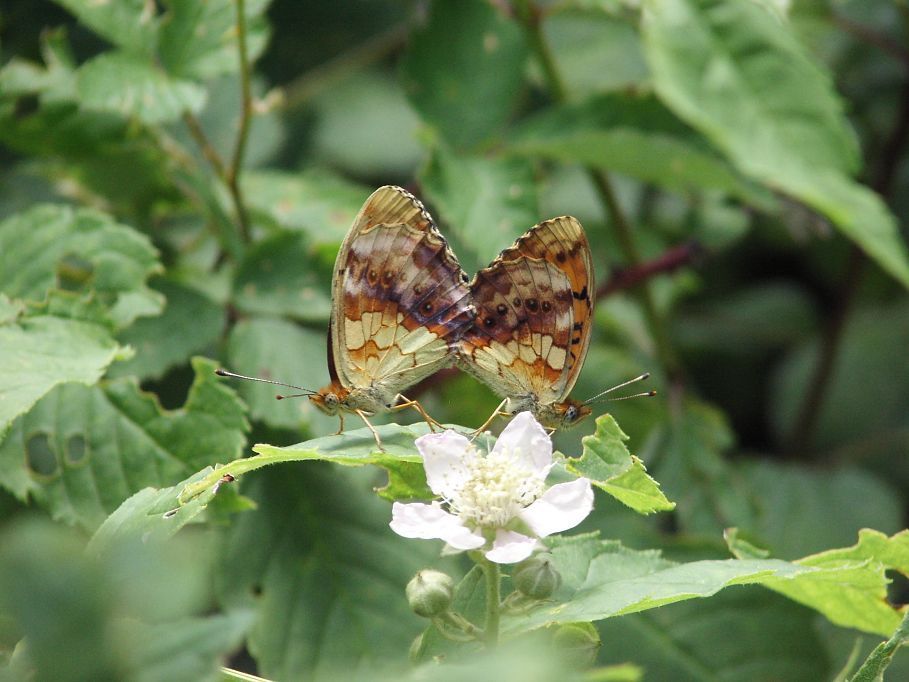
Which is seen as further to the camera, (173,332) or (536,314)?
(173,332)

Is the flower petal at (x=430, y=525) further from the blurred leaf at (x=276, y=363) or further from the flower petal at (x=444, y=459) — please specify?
the blurred leaf at (x=276, y=363)

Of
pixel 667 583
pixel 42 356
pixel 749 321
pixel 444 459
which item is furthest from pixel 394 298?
pixel 749 321

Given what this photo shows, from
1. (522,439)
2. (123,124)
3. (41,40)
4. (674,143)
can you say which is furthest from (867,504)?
(41,40)

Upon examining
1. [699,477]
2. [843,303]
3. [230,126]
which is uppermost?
[230,126]

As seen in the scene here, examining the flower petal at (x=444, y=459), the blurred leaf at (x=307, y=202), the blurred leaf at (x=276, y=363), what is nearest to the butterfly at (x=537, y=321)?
the blurred leaf at (x=276, y=363)

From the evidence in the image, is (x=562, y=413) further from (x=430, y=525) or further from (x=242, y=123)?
(x=242, y=123)

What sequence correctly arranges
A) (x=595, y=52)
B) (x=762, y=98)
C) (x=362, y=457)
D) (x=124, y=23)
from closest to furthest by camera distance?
(x=362, y=457) → (x=124, y=23) → (x=762, y=98) → (x=595, y=52)

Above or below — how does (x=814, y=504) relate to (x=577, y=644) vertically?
below
